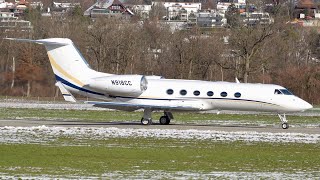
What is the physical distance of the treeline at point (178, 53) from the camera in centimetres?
7512

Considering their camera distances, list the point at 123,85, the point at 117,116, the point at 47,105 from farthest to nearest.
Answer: the point at 47,105, the point at 117,116, the point at 123,85

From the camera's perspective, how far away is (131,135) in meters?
36.8

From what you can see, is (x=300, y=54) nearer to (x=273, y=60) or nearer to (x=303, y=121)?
(x=273, y=60)

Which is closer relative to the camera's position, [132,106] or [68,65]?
[132,106]

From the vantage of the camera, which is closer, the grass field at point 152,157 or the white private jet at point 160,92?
the grass field at point 152,157

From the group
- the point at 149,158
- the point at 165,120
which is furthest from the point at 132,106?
the point at 149,158

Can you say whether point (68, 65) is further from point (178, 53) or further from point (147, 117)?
point (178, 53)

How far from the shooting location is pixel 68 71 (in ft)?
141

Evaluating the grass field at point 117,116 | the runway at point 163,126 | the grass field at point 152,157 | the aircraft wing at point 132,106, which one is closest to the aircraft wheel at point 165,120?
the runway at point 163,126

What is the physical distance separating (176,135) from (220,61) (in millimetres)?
48844

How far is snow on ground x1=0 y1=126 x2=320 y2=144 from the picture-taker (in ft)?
116

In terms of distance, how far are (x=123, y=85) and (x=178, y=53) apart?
42.4m

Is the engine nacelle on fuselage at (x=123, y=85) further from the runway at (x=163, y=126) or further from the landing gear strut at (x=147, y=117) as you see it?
the runway at (x=163, y=126)

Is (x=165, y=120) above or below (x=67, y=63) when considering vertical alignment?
below
